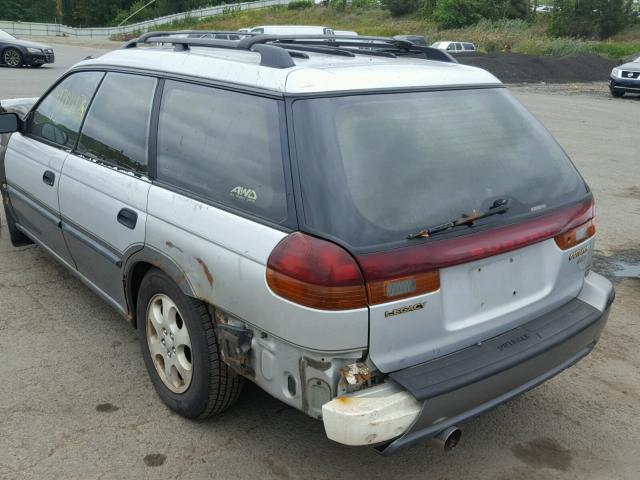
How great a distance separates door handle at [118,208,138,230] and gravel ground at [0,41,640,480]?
3.00ft

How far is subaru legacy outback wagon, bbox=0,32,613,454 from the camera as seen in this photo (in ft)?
8.38

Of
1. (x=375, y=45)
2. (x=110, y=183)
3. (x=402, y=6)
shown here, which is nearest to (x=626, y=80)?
(x=375, y=45)

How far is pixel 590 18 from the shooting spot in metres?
54.3

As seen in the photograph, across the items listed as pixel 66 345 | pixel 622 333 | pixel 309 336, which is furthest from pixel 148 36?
pixel 622 333

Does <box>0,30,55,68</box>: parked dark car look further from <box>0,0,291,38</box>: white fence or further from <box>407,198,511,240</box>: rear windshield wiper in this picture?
<box>0,0,291,38</box>: white fence

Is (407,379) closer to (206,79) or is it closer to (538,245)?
(538,245)

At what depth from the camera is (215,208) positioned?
2.95 meters

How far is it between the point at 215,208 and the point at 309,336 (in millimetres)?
773

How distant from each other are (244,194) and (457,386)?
1169mm

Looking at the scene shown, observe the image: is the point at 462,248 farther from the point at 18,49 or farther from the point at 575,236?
the point at 18,49

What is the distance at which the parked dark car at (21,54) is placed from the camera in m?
21.7

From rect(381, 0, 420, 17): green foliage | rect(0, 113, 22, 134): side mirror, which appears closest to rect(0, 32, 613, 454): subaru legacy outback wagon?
rect(0, 113, 22, 134): side mirror

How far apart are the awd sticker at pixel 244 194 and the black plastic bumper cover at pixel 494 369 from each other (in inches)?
36.2

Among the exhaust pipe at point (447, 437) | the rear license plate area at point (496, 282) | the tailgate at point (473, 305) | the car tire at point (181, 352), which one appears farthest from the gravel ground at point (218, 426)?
the rear license plate area at point (496, 282)
